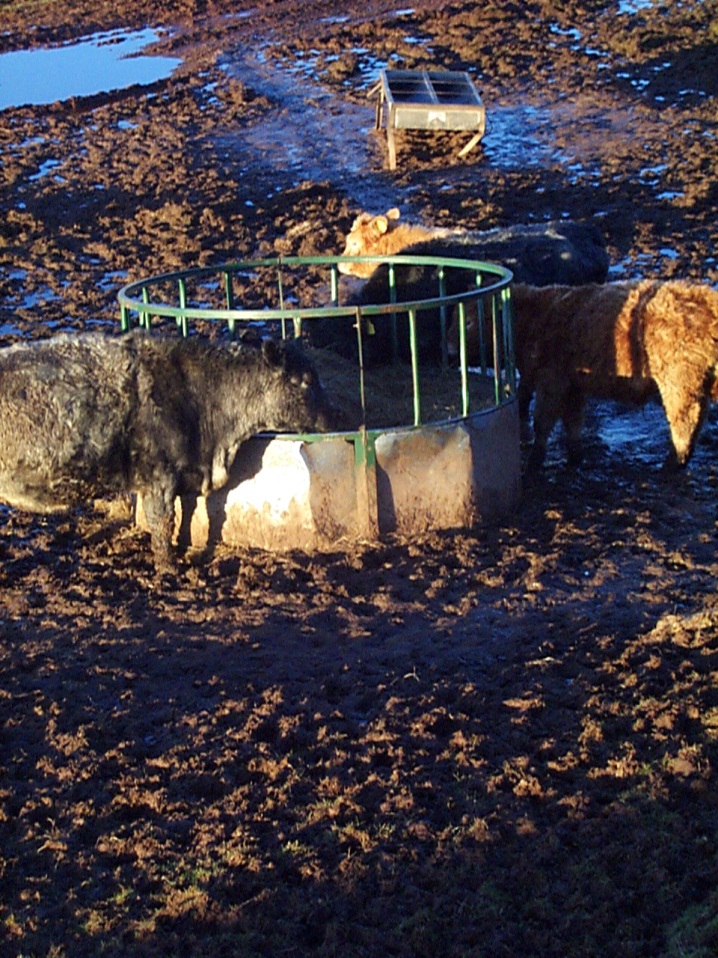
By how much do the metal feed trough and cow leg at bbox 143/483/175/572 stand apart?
Answer: 12.4 meters

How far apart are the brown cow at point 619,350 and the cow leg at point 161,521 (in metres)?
2.96

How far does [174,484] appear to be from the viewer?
23.7ft

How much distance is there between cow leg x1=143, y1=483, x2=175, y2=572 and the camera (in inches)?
284

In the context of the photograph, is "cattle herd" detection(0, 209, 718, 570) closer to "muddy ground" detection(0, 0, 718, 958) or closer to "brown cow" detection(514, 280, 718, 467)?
"brown cow" detection(514, 280, 718, 467)

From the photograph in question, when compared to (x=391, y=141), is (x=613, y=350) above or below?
below

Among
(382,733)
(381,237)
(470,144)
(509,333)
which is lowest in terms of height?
(382,733)

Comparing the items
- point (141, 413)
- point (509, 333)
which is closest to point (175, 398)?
point (141, 413)

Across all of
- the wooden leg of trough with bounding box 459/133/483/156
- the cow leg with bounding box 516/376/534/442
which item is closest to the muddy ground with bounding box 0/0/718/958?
the cow leg with bounding box 516/376/534/442

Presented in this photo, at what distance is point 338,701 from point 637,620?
1.71 metres

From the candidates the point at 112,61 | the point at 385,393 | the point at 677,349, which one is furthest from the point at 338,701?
the point at 112,61

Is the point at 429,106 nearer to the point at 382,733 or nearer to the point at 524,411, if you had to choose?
the point at 524,411

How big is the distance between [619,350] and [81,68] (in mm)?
26545

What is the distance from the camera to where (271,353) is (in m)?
7.36

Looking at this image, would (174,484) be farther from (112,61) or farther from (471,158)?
(112,61)
